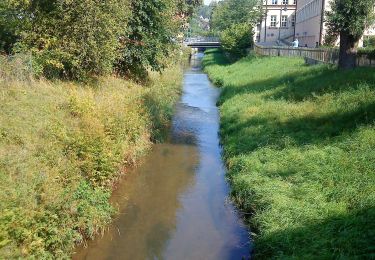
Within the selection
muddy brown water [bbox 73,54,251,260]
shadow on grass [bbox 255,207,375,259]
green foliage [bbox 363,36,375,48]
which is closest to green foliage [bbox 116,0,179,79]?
muddy brown water [bbox 73,54,251,260]

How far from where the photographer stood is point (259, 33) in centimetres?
8962

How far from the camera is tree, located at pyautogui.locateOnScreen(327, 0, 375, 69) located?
856 inches

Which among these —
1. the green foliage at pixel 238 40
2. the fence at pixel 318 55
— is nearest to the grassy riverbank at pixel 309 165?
the fence at pixel 318 55

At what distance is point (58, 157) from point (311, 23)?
59.3m

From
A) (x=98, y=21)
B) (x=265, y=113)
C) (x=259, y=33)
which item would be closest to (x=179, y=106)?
(x=265, y=113)

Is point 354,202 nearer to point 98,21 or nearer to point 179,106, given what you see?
point 98,21

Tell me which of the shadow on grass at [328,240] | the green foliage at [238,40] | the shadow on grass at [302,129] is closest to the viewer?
the shadow on grass at [328,240]

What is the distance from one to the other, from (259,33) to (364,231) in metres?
85.9

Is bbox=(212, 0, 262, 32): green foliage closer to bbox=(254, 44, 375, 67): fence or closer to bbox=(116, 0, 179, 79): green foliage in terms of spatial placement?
bbox=(254, 44, 375, 67): fence

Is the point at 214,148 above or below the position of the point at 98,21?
below

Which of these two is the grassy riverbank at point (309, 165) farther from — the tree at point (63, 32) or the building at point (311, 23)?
the building at point (311, 23)

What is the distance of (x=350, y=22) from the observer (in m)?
22.0

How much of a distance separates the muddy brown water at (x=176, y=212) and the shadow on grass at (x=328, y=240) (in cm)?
86

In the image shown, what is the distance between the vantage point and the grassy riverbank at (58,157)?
7586mm
